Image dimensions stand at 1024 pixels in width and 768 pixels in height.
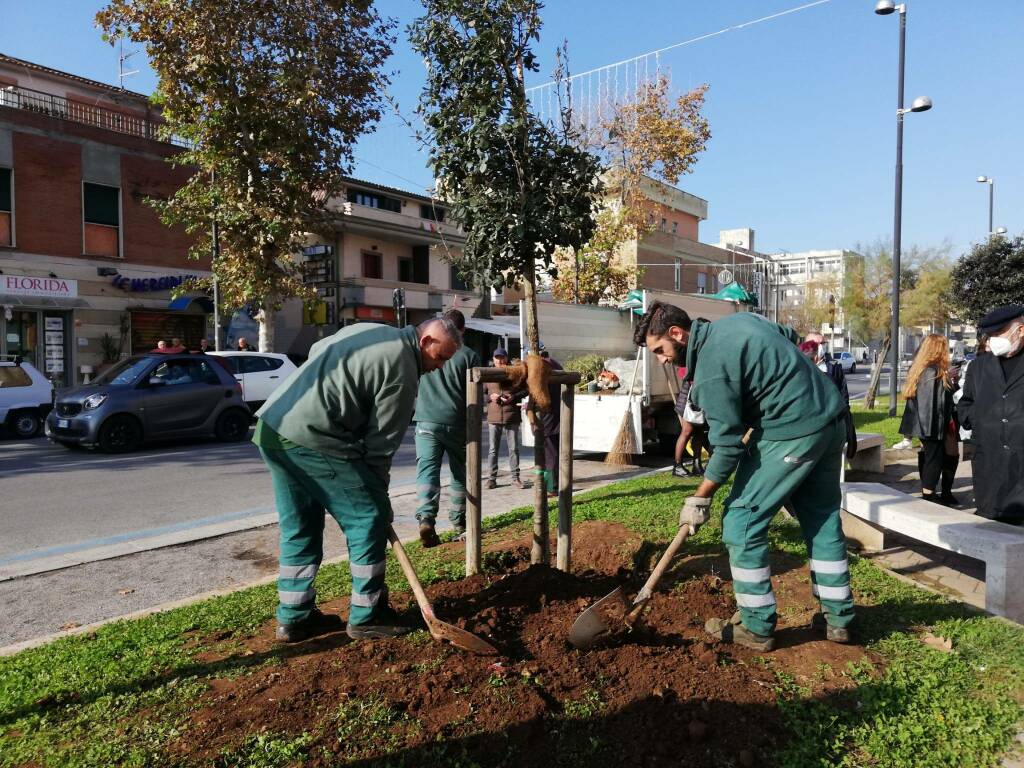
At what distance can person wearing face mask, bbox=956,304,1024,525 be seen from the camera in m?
4.77

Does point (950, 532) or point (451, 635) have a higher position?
point (950, 532)

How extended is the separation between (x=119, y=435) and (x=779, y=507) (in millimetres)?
10806

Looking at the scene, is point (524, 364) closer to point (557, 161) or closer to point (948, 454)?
point (557, 161)

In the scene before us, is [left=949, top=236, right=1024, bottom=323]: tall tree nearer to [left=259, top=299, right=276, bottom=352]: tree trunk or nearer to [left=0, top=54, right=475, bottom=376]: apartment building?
[left=0, top=54, right=475, bottom=376]: apartment building

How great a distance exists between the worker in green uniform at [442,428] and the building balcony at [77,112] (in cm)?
1773

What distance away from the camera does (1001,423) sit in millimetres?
4863

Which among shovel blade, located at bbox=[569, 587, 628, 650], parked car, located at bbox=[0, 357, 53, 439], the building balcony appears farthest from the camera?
the building balcony

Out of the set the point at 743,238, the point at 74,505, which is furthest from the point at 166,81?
the point at 743,238

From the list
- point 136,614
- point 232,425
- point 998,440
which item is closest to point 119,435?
point 232,425

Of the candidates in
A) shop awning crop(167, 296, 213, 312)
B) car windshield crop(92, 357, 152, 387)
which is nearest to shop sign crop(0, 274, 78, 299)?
shop awning crop(167, 296, 213, 312)

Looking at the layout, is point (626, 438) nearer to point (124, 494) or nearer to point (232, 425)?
point (124, 494)

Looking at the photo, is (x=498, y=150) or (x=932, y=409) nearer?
(x=498, y=150)

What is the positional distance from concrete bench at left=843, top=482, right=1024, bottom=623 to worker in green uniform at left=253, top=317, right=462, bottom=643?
330 centimetres

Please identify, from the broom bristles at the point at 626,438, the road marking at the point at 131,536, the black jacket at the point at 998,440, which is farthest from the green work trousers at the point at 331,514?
the broom bristles at the point at 626,438
